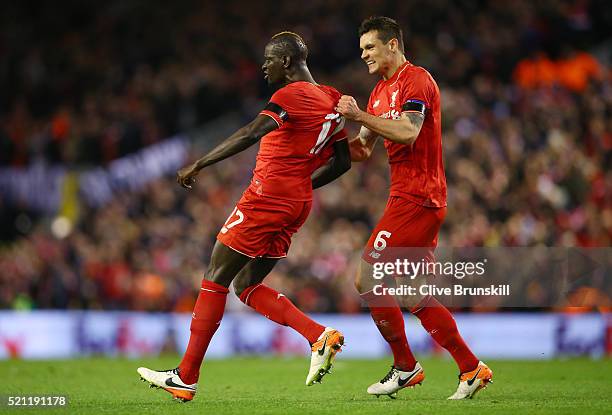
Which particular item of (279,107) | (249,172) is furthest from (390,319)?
(249,172)

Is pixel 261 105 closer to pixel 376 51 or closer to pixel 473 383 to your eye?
pixel 376 51

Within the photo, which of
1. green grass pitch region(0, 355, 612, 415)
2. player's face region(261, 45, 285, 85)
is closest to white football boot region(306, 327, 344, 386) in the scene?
green grass pitch region(0, 355, 612, 415)

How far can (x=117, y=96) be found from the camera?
858 inches

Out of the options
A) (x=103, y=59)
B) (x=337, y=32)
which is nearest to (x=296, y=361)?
(x=337, y=32)

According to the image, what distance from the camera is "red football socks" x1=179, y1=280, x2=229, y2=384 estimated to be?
24.8 ft

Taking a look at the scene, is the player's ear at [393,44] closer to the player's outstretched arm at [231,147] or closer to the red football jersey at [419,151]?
the red football jersey at [419,151]

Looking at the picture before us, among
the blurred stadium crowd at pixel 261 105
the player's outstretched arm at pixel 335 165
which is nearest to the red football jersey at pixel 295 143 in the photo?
the player's outstretched arm at pixel 335 165

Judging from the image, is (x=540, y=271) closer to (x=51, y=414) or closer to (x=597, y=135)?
(x=597, y=135)

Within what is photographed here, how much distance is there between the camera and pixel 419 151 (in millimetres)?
7926

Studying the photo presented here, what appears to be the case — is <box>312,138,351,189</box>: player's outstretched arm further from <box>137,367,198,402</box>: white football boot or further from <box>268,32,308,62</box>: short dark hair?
<box>137,367,198,402</box>: white football boot

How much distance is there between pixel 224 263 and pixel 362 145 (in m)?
1.60

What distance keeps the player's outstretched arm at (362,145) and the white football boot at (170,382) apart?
2.28 m

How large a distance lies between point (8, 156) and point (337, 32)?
6982 millimetres

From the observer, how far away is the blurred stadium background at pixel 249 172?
51.0 ft
